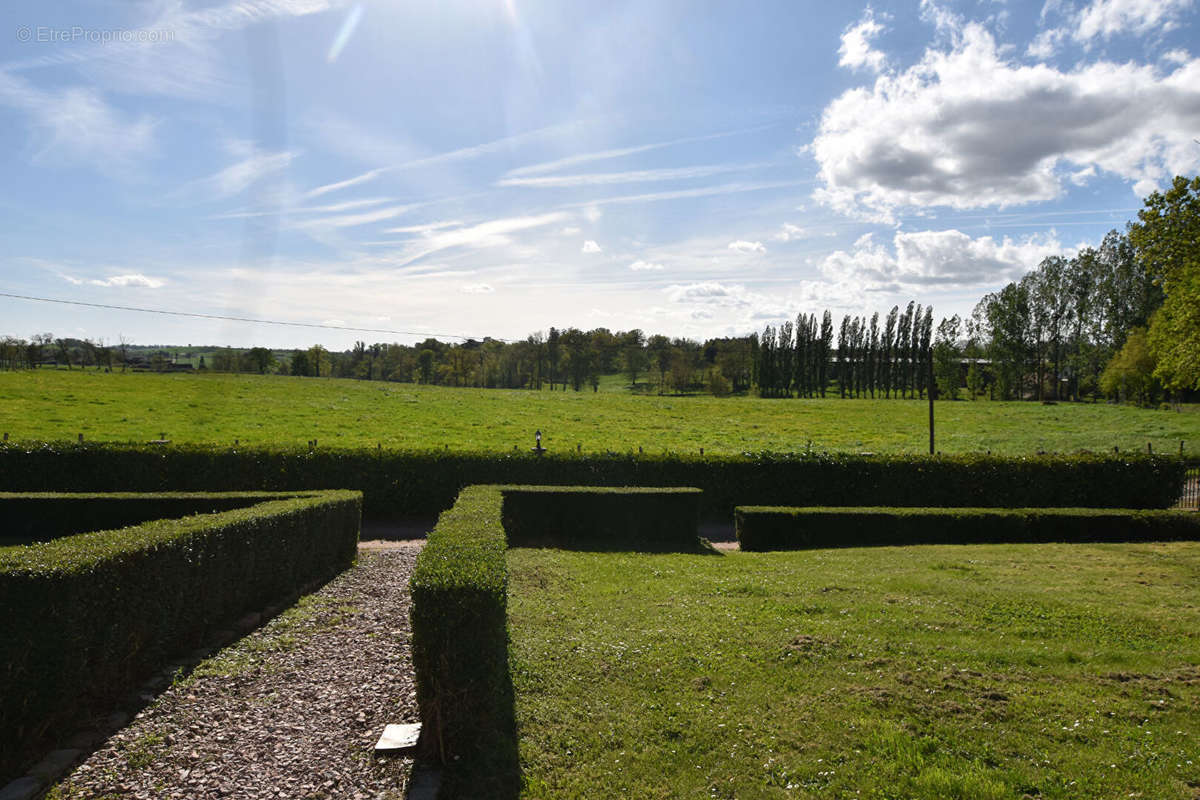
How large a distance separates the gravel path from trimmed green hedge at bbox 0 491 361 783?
50 cm

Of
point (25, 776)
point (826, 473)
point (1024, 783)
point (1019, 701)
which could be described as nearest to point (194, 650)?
point (25, 776)

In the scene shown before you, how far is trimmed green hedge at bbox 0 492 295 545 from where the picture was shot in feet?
43.0

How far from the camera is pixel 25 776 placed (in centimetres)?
472

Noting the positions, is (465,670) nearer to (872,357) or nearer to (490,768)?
(490,768)

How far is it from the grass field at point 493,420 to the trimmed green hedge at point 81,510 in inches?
268

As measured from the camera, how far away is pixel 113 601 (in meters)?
6.01

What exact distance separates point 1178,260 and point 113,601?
19992mm

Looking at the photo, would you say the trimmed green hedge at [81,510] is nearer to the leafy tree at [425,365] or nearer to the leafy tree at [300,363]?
the leafy tree at [425,365]

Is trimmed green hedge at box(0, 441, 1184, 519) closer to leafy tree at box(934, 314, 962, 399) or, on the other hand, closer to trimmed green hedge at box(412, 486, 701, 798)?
trimmed green hedge at box(412, 486, 701, 798)

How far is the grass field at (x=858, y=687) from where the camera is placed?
15.6 ft

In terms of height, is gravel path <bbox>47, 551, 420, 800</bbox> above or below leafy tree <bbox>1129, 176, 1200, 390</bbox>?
below

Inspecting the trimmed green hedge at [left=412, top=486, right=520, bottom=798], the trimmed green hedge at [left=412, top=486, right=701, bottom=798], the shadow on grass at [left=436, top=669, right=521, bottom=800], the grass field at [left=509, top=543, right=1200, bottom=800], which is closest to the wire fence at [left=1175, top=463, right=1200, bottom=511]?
the grass field at [left=509, top=543, right=1200, bottom=800]

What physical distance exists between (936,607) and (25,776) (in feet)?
32.9

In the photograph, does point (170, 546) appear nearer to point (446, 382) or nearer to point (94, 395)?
point (94, 395)
